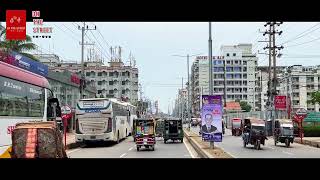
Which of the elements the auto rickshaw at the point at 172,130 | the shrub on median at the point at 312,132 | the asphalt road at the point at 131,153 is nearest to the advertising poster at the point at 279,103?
the shrub on median at the point at 312,132

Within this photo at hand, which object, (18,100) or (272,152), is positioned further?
(272,152)

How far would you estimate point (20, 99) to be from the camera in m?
17.1

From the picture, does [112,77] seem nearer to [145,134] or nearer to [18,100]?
[145,134]

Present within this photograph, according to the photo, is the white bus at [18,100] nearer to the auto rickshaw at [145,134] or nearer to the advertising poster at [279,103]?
the auto rickshaw at [145,134]

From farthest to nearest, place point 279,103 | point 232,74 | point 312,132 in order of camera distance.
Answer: point 232,74 → point 312,132 → point 279,103

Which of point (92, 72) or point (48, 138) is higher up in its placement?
point (92, 72)

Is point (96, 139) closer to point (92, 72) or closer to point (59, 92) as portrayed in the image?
point (59, 92)

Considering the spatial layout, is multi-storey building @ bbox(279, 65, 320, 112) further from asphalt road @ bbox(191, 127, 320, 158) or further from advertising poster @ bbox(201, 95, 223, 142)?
advertising poster @ bbox(201, 95, 223, 142)

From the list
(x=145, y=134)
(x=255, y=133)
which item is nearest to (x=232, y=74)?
(x=255, y=133)

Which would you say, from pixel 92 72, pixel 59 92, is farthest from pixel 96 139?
pixel 92 72

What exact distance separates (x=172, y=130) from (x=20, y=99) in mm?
22218
